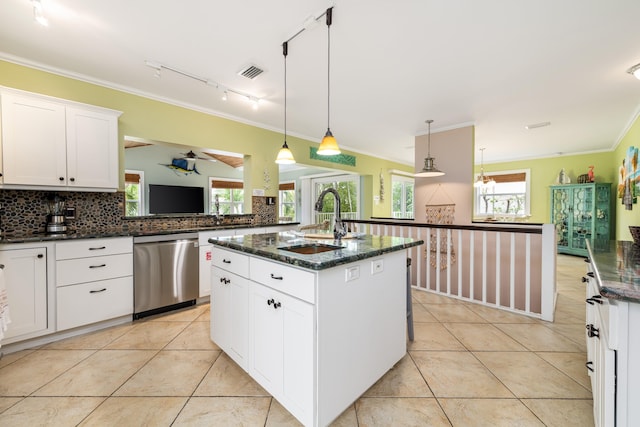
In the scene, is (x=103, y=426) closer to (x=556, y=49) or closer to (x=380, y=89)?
(x=380, y=89)

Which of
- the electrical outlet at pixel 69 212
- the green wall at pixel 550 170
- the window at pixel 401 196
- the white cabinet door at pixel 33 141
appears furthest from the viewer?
the window at pixel 401 196

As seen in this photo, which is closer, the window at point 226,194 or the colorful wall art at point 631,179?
the colorful wall art at point 631,179

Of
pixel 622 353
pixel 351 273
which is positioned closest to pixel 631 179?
pixel 622 353

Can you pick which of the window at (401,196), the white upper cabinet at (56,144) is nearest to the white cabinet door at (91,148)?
the white upper cabinet at (56,144)

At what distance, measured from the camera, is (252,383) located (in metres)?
1.79

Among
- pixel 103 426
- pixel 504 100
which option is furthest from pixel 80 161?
pixel 504 100

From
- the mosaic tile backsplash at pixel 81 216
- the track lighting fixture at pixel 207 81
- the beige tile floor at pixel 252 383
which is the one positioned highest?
the track lighting fixture at pixel 207 81

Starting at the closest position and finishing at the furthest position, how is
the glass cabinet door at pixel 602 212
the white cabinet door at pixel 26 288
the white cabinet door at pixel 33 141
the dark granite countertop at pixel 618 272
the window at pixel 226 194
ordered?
the dark granite countertop at pixel 618 272
the white cabinet door at pixel 26 288
the white cabinet door at pixel 33 141
the glass cabinet door at pixel 602 212
the window at pixel 226 194

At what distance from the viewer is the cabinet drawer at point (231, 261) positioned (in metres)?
1.78

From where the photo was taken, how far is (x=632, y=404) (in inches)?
34.4

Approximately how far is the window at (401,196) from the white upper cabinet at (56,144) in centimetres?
627

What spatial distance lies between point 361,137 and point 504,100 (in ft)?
7.91

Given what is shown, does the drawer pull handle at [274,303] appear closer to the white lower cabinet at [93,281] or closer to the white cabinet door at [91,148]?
the white lower cabinet at [93,281]

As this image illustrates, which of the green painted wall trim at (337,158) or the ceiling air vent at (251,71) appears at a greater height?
the ceiling air vent at (251,71)
